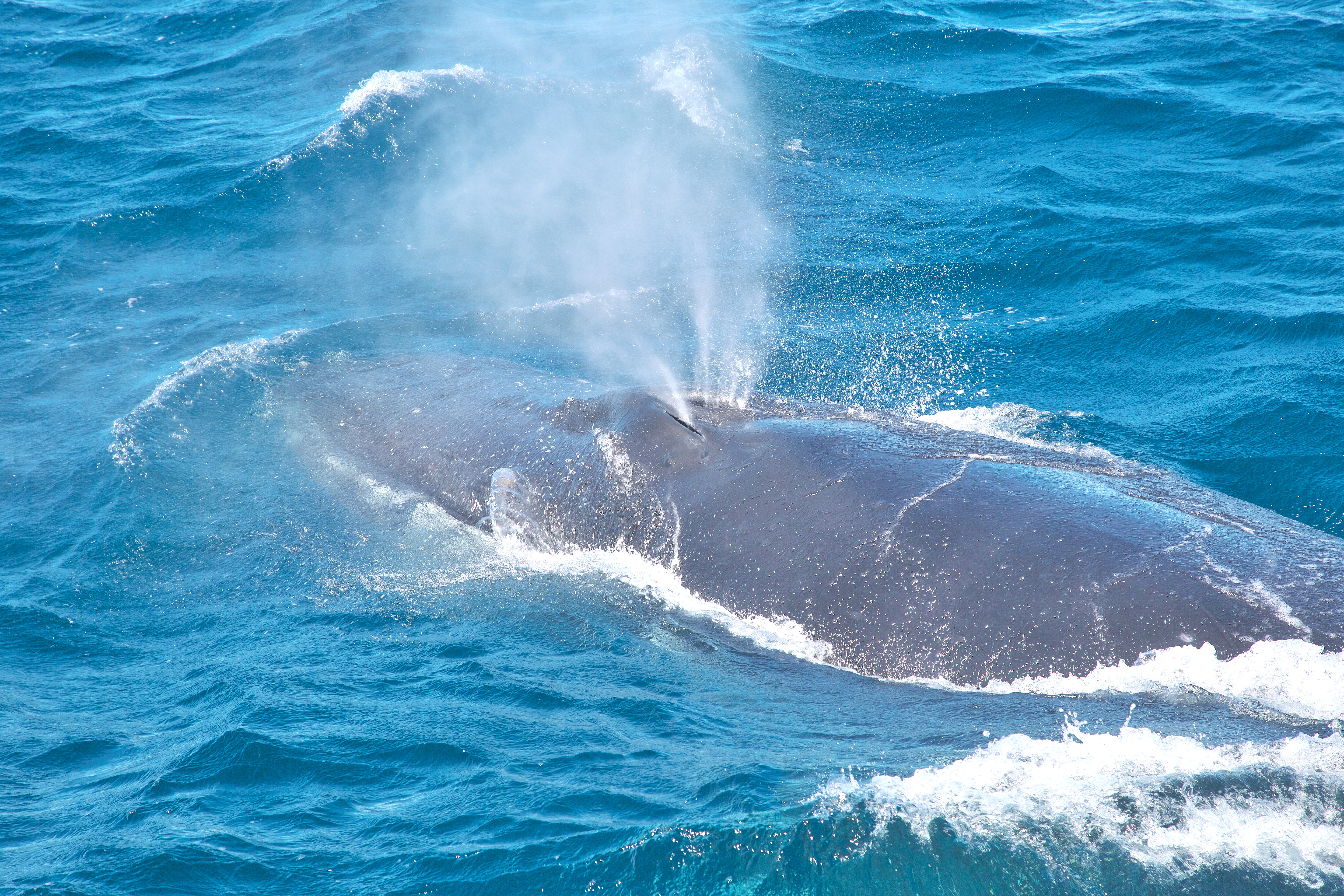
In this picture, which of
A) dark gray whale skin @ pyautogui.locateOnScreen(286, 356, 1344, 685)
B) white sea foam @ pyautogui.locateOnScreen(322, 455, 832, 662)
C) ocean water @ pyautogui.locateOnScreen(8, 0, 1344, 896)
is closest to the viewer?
ocean water @ pyautogui.locateOnScreen(8, 0, 1344, 896)

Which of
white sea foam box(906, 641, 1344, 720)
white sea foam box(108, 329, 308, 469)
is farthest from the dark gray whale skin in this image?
white sea foam box(108, 329, 308, 469)

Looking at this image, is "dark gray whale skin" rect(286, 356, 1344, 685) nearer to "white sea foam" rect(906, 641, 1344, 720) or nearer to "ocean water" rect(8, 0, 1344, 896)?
"white sea foam" rect(906, 641, 1344, 720)

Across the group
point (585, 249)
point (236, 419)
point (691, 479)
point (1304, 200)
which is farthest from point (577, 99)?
point (691, 479)

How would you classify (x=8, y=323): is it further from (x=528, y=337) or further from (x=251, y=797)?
(x=251, y=797)

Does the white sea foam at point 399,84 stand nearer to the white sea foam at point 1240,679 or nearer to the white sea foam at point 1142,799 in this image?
the white sea foam at point 1240,679

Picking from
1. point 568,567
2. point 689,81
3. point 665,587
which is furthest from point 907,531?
point 689,81

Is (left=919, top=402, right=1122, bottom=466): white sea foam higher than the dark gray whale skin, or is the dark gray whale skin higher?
the dark gray whale skin

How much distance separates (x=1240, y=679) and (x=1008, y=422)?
6.47 meters

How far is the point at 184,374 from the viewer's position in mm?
15266

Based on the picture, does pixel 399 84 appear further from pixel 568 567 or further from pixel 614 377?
pixel 568 567

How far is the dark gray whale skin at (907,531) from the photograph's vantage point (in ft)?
23.7

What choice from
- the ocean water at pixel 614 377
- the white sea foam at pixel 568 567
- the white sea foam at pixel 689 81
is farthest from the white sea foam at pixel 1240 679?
the white sea foam at pixel 689 81

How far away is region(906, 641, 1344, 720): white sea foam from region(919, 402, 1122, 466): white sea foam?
15.1 feet

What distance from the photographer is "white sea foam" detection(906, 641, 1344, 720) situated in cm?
634
